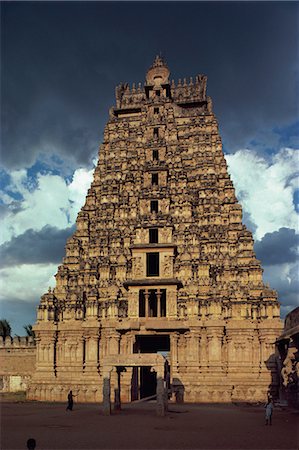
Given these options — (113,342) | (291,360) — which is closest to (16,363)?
(113,342)

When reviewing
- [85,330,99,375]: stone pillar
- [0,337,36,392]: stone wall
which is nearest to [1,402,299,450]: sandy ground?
[85,330,99,375]: stone pillar

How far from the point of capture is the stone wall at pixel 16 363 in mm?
53250

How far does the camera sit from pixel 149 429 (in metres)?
24.5

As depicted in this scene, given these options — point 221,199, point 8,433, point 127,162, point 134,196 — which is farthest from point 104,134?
point 8,433

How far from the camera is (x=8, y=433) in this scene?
75.2 ft

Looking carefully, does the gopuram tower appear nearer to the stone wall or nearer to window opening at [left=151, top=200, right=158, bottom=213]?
window opening at [left=151, top=200, right=158, bottom=213]

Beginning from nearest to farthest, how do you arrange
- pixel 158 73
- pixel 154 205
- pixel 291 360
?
pixel 291 360 → pixel 154 205 → pixel 158 73

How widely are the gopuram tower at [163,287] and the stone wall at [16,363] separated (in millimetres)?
Result: 9544

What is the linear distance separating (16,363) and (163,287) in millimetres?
21821

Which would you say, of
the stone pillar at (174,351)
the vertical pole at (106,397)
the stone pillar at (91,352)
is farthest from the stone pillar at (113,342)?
the vertical pole at (106,397)

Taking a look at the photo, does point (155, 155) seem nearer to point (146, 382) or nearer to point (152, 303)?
point (152, 303)

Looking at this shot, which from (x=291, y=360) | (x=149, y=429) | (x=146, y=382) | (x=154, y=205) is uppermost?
(x=154, y=205)

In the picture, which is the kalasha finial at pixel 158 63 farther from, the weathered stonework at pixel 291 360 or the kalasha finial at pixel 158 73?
the weathered stonework at pixel 291 360

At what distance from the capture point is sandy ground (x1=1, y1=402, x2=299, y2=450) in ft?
65.9
